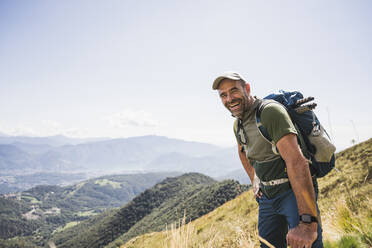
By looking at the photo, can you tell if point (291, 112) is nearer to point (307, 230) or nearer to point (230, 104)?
point (230, 104)

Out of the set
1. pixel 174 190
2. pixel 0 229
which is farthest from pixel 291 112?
pixel 0 229

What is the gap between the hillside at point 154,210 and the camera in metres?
84.0

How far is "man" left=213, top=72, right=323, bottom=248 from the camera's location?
1.84 metres

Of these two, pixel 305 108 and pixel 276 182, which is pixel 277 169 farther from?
pixel 305 108

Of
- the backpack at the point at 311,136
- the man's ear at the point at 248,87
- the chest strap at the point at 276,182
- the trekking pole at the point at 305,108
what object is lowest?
the chest strap at the point at 276,182

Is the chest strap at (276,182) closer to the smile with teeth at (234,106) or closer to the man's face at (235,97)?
the man's face at (235,97)

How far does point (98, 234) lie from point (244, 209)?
12782cm

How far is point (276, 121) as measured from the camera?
2.02 m

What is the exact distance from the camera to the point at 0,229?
17288 centimetres

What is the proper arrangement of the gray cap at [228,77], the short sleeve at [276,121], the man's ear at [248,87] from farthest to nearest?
the man's ear at [248,87]
the gray cap at [228,77]
the short sleeve at [276,121]

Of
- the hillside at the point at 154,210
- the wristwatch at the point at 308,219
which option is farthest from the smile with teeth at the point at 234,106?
the hillside at the point at 154,210

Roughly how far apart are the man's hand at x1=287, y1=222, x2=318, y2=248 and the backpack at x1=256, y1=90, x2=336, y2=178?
26.9 inches

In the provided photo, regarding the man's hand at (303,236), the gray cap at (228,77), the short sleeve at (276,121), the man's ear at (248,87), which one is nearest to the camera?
the man's hand at (303,236)

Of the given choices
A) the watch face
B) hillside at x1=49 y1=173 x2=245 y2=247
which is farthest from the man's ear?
hillside at x1=49 y1=173 x2=245 y2=247
